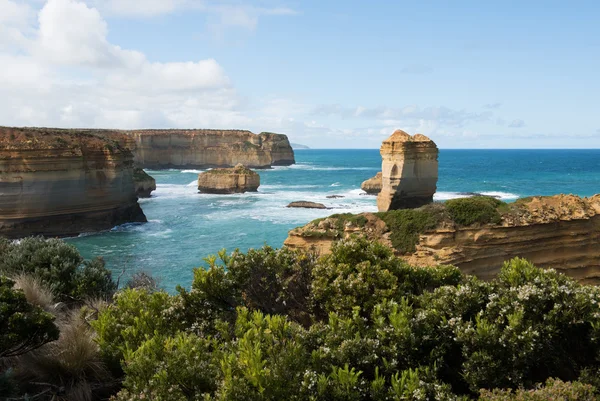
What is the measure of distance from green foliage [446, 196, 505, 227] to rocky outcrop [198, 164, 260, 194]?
5272cm

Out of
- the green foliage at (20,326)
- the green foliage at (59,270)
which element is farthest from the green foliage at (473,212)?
the green foliage at (20,326)

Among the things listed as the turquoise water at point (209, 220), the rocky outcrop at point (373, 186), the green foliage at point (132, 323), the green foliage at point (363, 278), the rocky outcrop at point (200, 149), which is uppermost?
the rocky outcrop at point (200, 149)

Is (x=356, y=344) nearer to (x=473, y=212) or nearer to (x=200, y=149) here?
(x=473, y=212)

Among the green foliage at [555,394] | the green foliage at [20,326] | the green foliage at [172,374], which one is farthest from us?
the green foliage at [20,326]

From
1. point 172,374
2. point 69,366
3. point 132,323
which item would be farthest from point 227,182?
point 172,374

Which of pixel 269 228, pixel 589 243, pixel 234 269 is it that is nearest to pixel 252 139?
pixel 269 228

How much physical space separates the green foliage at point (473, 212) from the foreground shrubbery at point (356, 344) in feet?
44.9

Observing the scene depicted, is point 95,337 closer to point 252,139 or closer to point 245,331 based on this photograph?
point 245,331

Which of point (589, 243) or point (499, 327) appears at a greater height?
point (499, 327)

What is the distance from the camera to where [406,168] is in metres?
44.1

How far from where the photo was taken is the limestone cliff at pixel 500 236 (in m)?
20.1

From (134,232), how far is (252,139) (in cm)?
8755

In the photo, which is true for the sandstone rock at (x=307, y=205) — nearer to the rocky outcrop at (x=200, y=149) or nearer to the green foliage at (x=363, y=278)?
the green foliage at (x=363, y=278)

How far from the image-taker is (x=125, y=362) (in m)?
6.25
